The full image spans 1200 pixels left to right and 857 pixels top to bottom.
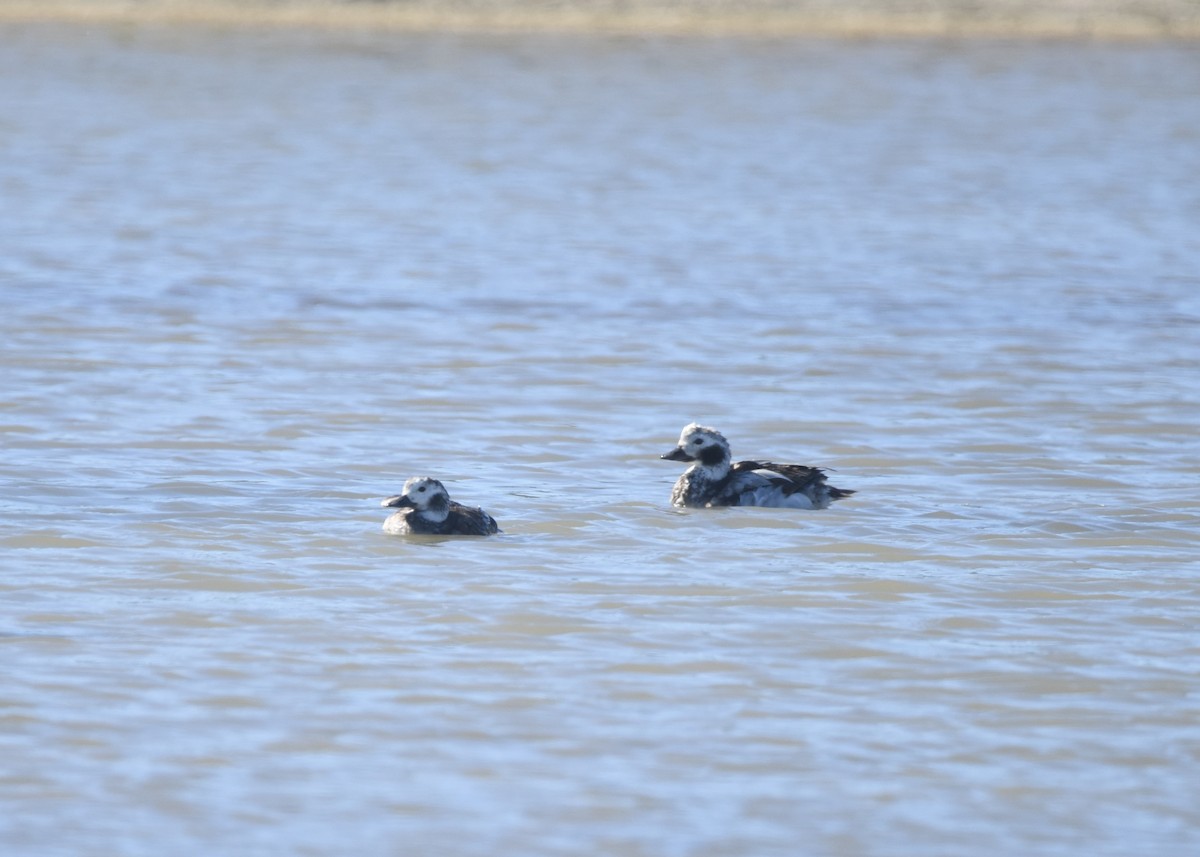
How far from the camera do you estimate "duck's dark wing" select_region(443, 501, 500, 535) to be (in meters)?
9.17

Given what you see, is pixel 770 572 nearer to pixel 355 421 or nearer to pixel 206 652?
pixel 206 652

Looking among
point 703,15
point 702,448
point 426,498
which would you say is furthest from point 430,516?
point 703,15

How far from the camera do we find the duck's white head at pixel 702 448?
33.4 ft

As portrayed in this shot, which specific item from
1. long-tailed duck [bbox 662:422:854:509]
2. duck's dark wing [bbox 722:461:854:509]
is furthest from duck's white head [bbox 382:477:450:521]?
duck's dark wing [bbox 722:461:854:509]

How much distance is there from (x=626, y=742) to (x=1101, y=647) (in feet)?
6.70

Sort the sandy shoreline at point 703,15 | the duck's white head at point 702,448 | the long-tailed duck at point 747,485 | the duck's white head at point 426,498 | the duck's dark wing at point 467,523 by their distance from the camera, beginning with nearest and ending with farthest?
the duck's white head at point 426,498 < the duck's dark wing at point 467,523 < the long-tailed duck at point 747,485 < the duck's white head at point 702,448 < the sandy shoreline at point 703,15

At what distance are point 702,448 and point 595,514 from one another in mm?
770

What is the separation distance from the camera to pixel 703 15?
38375 millimetres

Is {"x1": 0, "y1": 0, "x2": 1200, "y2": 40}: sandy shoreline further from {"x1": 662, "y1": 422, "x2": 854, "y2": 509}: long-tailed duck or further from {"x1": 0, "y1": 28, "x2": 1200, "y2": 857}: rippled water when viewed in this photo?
{"x1": 662, "y1": 422, "x2": 854, "y2": 509}: long-tailed duck

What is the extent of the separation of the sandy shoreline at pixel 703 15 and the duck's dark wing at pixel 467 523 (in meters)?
29.2

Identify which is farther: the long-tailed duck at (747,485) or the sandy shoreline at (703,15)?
the sandy shoreline at (703,15)

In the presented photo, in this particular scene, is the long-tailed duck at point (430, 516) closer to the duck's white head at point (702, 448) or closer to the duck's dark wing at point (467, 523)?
the duck's dark wing at point (467, 523)

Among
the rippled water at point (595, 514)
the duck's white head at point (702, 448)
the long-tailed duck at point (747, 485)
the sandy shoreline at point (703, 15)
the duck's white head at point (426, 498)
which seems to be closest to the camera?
the rippled water at point (595, 514)

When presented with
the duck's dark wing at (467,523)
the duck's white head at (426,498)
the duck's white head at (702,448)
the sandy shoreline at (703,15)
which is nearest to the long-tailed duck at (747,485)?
the duck's white head at (702,448)
